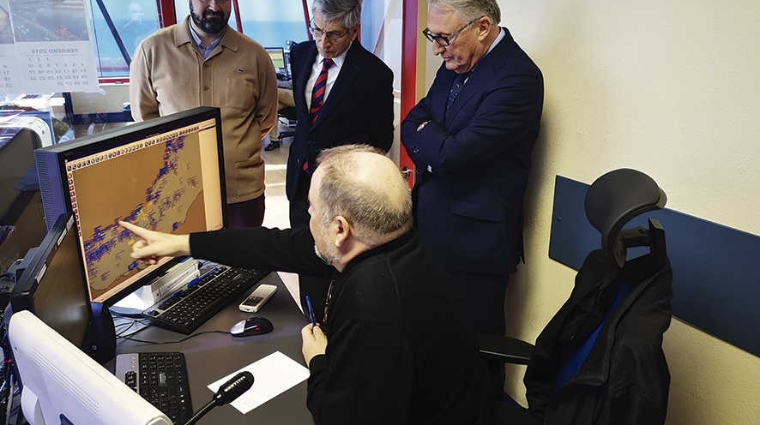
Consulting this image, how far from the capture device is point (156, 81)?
2275 mm

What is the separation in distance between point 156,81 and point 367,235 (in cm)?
150

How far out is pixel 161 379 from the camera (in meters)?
1.25

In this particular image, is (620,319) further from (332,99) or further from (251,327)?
(332,99)

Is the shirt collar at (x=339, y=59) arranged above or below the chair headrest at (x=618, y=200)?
above

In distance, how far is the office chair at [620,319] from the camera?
1.13 m

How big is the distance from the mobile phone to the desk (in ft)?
0.05

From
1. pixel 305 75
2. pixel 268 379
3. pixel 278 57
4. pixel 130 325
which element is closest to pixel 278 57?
pixel 278 57

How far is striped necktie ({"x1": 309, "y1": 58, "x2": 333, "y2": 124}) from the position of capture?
2.38m

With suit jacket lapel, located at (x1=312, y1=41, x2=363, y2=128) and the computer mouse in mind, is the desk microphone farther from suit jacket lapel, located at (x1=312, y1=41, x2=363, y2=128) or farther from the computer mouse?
suit jacket lapel, located at (x1=312, y1=41, x2=363, y2=128)

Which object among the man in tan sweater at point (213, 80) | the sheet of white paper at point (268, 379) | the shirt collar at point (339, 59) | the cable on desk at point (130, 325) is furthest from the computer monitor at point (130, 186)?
the shirt collar at point (339, 59)

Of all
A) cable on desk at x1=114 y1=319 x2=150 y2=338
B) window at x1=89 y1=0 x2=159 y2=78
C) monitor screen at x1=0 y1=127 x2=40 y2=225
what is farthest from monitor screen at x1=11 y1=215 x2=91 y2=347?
window at x1=89 y1=0 x2=159 y2=78

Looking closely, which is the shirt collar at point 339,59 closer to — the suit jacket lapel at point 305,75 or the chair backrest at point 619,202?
the suit jacket lapel at point 305,75

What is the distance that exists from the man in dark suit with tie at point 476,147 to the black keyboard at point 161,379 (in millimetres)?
1019

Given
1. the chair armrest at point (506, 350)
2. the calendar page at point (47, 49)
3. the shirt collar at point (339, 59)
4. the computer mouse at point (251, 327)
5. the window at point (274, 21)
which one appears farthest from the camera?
the window at point (274, 21)
